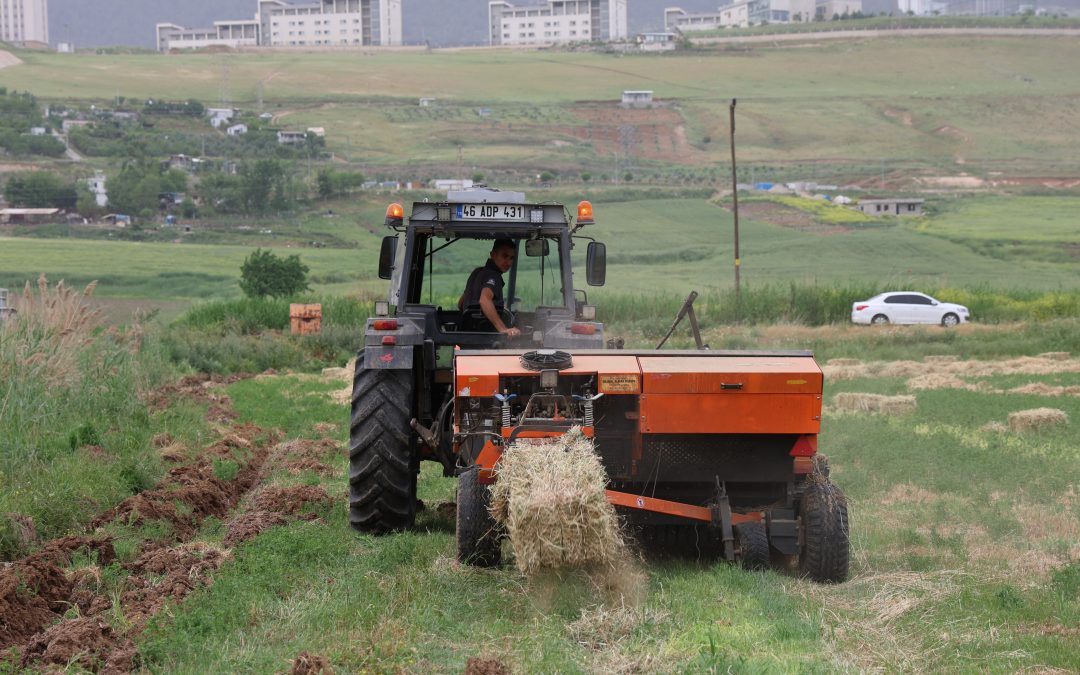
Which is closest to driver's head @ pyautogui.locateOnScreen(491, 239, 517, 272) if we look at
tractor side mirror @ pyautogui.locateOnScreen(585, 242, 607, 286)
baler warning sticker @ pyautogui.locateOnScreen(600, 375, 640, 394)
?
tractor side mirror @ pyautogui.locateOnScreen(585, 242, 607, 286)

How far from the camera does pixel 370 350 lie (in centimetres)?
980

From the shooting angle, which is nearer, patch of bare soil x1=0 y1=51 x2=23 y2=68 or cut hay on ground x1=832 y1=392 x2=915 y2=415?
cut hay on ground x1=832 y1=392 x2=915 y2=415

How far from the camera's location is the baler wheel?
8.41 meters

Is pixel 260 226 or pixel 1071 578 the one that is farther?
pixel 260 226

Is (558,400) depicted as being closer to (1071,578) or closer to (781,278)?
(1071,578)

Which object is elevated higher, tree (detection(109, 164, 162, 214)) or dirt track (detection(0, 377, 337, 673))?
tree (detection(109, 164, 162, 214))

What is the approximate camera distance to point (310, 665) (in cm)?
629

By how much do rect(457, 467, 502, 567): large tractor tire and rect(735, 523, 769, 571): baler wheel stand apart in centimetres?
159

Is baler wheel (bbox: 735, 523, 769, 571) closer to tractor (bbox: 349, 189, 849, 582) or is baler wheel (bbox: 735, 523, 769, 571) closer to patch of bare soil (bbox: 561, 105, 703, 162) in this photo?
tractor (bbox: 349, 189, 849, 582)

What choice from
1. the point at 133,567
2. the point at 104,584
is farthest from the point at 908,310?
the point at 104,584

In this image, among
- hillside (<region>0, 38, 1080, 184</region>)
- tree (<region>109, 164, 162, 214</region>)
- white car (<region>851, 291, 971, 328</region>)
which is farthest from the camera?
hillside (<region>0, 38, 1080, 184</region>)

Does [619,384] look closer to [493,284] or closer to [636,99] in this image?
[493,284]

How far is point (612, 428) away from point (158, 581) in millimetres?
3165

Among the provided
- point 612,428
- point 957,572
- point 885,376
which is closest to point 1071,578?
point 957,572
